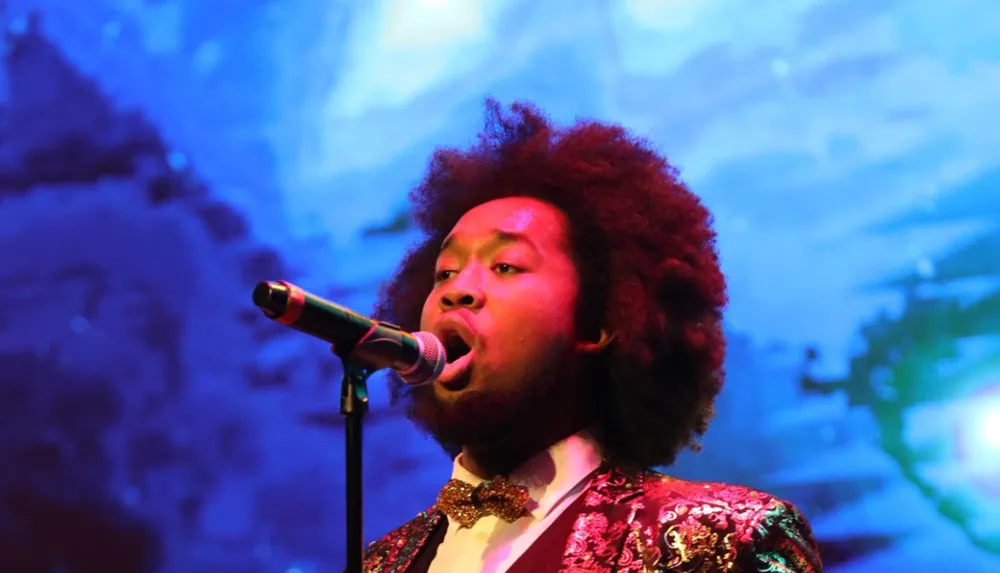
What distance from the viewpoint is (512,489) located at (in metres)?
1.73

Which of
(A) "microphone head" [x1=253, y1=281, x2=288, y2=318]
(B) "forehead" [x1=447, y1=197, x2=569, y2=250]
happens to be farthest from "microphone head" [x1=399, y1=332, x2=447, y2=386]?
(B) "forehead" [x1=447, y1=197, x2=569, y2=250]

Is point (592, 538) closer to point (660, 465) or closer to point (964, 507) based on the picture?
point (660, 465)

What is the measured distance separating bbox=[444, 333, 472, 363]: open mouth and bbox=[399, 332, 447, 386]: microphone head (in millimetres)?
391

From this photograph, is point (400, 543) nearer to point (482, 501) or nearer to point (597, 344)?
point (482, 501)

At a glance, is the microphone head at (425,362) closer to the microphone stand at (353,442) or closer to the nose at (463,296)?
the microphone stand at (353,442)

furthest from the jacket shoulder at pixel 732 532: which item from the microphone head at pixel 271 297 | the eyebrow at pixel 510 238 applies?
the microphone head at pixel 271 297

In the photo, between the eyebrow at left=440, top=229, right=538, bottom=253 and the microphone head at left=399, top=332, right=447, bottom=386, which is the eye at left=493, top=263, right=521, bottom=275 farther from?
the microphone head at left=399, top=332, right=447, bottom=386

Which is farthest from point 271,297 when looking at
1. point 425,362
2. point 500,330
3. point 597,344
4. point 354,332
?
point 597,344

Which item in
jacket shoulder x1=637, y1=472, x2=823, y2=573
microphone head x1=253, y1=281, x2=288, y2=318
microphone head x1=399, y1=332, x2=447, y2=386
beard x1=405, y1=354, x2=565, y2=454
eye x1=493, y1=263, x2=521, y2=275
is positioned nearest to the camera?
microphone head x1=253, y1=281, x2=288, y2=318

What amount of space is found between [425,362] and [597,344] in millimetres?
646

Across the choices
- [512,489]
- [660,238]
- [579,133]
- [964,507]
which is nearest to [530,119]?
[579,133]

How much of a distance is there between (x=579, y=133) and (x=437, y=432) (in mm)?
750

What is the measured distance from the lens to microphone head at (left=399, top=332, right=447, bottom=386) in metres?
1.29

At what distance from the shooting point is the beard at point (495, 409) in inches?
67.1
